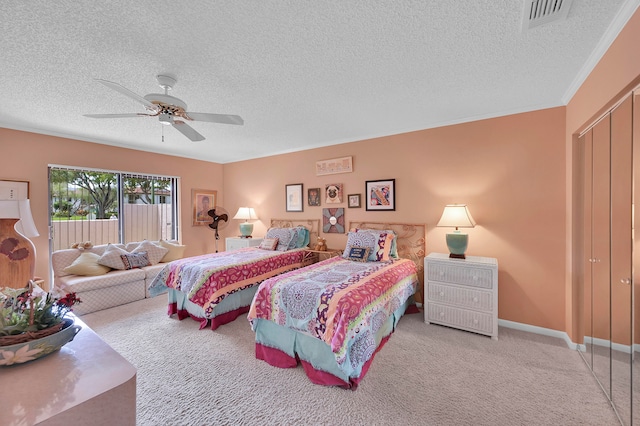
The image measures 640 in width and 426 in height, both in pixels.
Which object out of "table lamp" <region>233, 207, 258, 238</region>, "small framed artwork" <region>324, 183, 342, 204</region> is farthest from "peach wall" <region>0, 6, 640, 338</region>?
"table lamp" <region>233, 207, 258, 238</region>

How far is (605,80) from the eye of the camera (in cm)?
191

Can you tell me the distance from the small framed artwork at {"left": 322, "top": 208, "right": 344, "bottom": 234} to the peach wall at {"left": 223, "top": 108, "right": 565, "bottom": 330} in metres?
0.55

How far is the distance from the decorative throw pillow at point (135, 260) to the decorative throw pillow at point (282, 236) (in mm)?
2117

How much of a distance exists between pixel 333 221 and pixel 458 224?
2059 mm

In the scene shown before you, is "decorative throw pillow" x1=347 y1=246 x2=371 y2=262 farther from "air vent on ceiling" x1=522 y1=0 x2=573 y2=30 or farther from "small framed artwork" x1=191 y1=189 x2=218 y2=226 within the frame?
"small framed artwork" x1=191 y1=189 x2=218 y2=226

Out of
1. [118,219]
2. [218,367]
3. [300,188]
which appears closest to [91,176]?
[118,219]

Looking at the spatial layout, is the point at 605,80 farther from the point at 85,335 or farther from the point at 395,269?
the point at 85,335

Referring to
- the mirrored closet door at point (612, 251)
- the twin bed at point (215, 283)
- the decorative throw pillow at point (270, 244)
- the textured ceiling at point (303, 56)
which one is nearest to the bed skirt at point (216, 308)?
the twin bed at point (215, 283)

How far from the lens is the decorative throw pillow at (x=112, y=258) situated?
401 cm

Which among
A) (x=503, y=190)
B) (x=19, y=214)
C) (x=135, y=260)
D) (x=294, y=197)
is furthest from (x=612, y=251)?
(x=135, y=260)

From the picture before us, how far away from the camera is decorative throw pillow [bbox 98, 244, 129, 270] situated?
401cm

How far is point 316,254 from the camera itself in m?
4.63

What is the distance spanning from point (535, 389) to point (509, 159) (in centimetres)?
239

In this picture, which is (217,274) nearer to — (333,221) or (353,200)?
(333,221)
